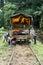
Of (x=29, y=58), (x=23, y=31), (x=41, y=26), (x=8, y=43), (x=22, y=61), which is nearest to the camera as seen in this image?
(x=22, y=61)

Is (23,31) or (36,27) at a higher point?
(23,31)

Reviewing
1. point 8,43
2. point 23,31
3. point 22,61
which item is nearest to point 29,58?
point 22,61

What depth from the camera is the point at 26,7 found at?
43.6 m

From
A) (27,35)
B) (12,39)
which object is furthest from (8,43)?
(27,35)

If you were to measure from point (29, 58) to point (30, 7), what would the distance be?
1214 inches

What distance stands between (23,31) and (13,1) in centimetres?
2371

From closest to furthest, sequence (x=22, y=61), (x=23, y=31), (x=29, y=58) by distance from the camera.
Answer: (x=22, y=61), (x=29, y=58), (x=23, y=31)

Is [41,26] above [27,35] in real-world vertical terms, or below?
below

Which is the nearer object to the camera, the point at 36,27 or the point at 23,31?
the point at 23,31

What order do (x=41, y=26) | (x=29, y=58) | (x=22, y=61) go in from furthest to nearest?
1. (x=41, y=26)
2. (x=29, y=58)
3. (x=22, y=61)

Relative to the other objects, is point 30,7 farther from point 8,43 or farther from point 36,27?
point 8,43

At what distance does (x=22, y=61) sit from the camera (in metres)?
12.6

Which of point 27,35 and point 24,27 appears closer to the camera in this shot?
point 27,35

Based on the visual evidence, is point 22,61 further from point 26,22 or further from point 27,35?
point 26,22
